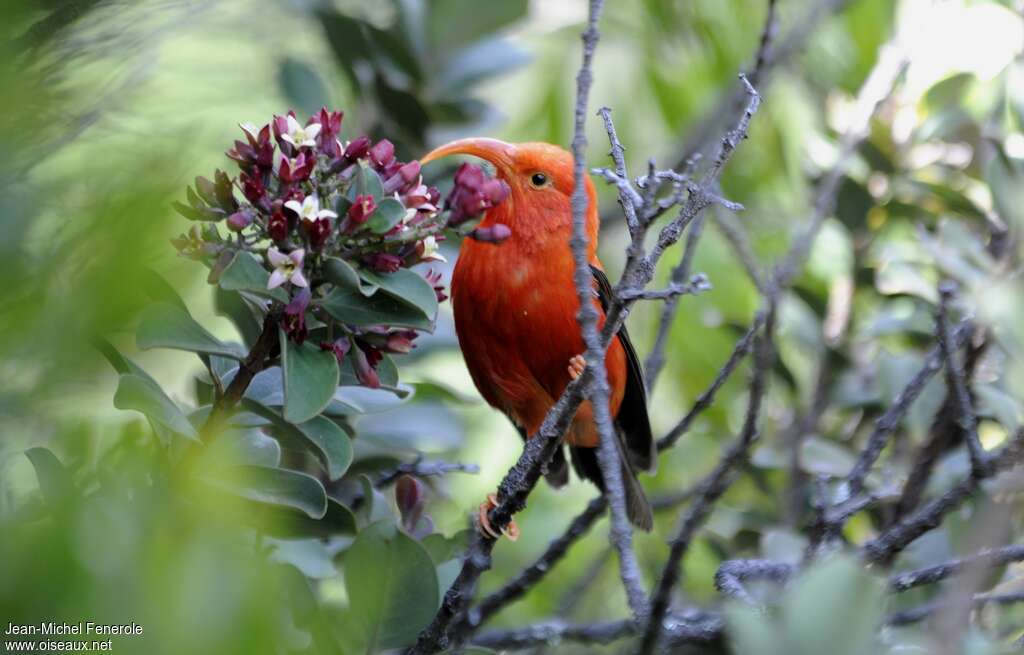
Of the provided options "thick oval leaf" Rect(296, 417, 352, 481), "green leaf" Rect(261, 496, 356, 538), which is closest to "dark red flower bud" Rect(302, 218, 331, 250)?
"thick oval leaf" Rect(296, 417, 352, 481)

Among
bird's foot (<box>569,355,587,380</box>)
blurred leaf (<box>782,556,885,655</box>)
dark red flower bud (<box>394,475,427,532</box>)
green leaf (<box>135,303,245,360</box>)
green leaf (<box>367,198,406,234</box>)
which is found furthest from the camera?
bird's foot (<box>569,355,587,380</box>)

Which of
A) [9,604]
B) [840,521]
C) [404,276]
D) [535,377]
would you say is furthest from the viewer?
[535,377]

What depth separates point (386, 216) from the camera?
7.68ft

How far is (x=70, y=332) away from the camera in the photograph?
3.72 ft

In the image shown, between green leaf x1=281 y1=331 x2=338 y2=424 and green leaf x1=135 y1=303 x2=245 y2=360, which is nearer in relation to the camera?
green leaf x1=135 y1=303 x2=245 y2=360

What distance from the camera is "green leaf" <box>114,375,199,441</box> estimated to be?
2.11m

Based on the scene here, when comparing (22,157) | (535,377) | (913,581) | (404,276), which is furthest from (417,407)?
(22,157)

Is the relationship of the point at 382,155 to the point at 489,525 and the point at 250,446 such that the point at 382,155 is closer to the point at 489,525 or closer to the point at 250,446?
the point at 250,446

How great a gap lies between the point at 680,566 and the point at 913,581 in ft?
3.40

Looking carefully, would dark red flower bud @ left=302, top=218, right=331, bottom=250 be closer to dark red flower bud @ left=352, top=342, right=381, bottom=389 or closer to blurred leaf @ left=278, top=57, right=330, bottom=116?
dark red flower bud @ left=352, top=342, right=381, bottom=389

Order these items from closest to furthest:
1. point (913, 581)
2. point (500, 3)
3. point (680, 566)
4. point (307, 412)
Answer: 1. point (680, 566)
2. point (307, 412)
3. point (913, 581)
4. point (500, 3)

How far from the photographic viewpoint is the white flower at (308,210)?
225 cm

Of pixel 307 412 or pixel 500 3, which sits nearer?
pixel 307 412

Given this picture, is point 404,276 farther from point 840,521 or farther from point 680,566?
point 840,521
